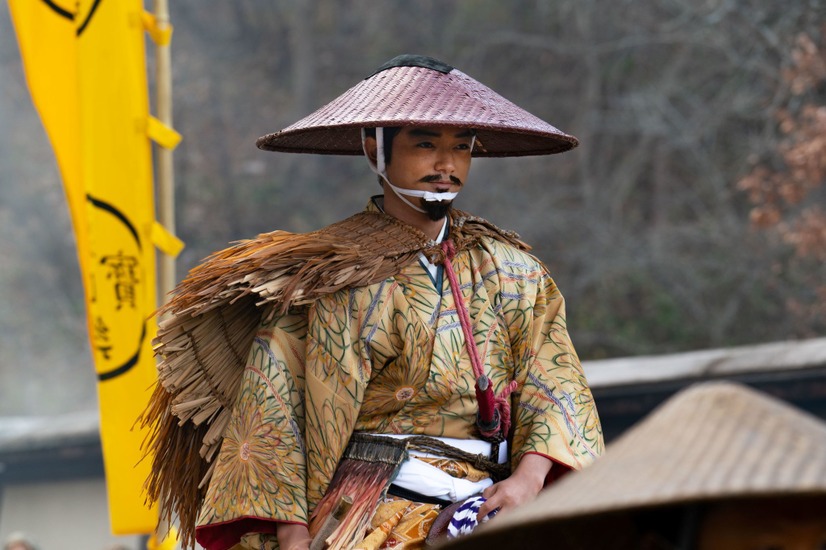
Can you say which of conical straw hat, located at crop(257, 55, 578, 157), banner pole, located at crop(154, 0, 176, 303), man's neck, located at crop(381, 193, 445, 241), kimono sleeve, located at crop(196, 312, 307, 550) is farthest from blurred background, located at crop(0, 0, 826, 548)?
kimono sleeve, located at crop(196, 312, 307, 550)

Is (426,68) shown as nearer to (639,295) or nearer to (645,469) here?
(645,469)

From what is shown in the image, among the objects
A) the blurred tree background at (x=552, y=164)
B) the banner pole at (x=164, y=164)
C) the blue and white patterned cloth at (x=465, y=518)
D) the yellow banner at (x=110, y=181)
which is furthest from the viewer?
the blurred tree background at (x=552, y=164)

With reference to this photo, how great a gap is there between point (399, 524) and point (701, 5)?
10.8 metres

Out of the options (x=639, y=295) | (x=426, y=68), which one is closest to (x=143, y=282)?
(x=426, y=68)

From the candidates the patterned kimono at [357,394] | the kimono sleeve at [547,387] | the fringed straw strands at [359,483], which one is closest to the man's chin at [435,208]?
the patterned kimono at [357,394]

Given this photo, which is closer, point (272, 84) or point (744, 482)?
point (744, 482)

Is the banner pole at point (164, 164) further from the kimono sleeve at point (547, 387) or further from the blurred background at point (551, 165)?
the blurred background at point (551, 165)

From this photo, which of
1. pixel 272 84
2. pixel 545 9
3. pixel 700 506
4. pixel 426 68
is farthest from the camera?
pixel 272 84

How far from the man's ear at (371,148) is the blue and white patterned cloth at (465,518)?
94 centimetres

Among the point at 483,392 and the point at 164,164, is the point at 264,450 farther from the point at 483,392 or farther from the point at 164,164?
the point at 164,164

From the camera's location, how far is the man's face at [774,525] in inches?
57.9

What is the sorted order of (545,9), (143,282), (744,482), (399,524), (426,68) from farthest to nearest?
1. (545,9)
2. (143,282)
3. (426,68)
4. (399,524)
5. (744,482)

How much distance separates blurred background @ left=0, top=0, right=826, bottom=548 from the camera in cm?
1277

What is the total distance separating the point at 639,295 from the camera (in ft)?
44.2
